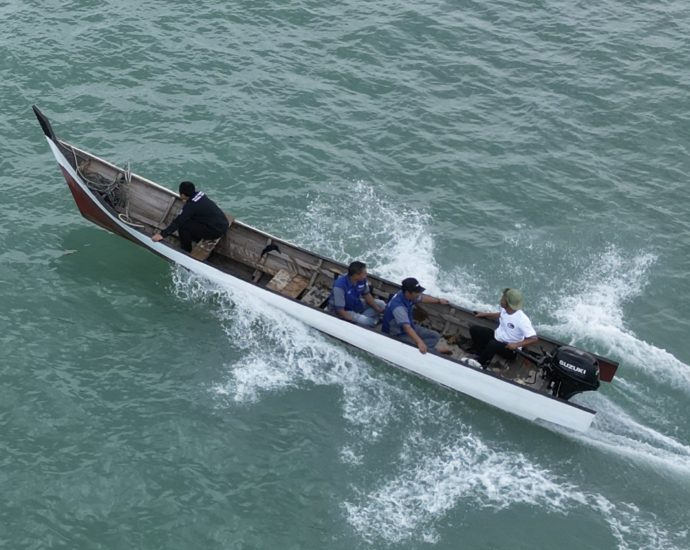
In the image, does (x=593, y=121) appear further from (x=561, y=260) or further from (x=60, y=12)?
(x=60, y=12)

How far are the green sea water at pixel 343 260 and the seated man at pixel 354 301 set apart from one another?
3.14ft

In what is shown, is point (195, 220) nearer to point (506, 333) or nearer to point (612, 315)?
point (506, 333)

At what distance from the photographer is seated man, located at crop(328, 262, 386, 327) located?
1559cm

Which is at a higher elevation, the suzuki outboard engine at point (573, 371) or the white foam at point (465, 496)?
the suzuki outboard engine at point (573, 371)

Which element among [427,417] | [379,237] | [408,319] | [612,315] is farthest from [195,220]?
[612,315]

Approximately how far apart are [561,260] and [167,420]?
1031 centimetres

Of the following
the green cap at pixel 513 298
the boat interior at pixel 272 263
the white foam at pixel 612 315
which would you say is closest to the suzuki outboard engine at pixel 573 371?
the boat interior at pixel 272 263

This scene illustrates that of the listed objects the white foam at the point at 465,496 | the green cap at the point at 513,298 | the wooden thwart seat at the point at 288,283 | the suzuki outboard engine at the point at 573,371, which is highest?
the green cap at the point at 513,298

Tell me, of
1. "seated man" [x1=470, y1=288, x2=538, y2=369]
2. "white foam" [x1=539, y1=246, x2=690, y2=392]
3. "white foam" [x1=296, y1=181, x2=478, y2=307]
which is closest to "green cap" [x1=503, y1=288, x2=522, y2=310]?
"seated man" [x1=470, y1=288, x2=538, y2=369]

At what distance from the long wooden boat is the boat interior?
0.07ft

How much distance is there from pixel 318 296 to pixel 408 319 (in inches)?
101

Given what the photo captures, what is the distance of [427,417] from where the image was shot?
1523 centimetres

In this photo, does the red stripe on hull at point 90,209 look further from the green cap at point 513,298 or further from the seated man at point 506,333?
the green cap at point 513,298

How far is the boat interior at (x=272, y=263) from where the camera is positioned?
51.1ft
